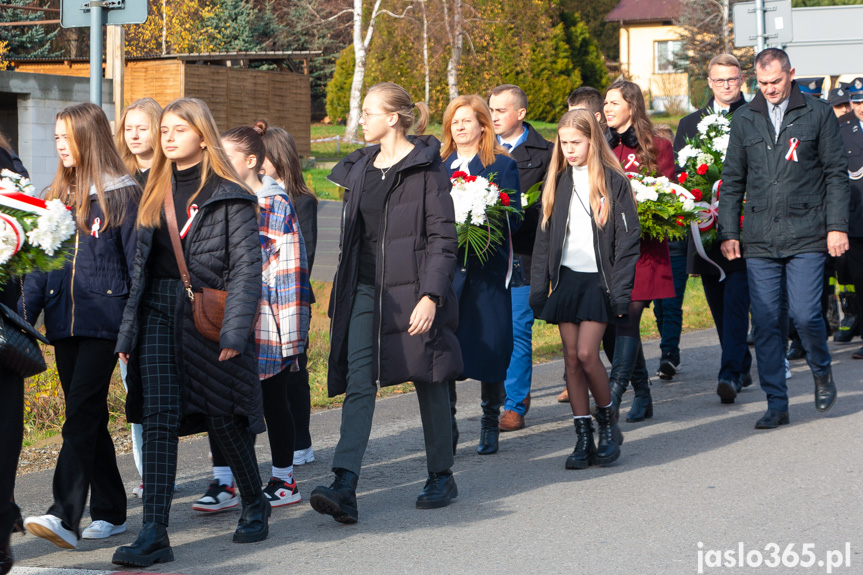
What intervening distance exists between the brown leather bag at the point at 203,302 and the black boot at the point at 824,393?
4.46 m

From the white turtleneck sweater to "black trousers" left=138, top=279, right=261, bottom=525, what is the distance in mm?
2446

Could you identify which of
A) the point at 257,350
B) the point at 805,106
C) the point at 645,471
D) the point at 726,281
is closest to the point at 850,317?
the point at 726,281

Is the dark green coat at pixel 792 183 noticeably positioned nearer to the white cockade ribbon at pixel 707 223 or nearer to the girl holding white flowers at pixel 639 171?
the girl holding white flowers at pixel 639 171

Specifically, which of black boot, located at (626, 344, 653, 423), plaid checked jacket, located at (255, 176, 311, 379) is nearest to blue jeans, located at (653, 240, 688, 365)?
black boot, located at (626, 344, 653, 423)

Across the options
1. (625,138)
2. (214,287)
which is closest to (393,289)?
(214,287)

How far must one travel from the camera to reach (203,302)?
4.82 m

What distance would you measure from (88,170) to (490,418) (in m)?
2.97

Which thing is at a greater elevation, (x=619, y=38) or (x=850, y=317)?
(x=619, y=38)

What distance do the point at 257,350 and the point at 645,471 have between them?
2.38 m

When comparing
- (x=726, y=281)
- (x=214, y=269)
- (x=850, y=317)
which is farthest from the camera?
(x=850, y=317)

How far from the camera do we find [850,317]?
1168 cm

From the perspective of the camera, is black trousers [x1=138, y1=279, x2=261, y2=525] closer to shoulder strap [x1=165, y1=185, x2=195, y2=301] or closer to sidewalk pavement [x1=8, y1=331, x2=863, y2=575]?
shoulder strap [x1=165, y1=185, x2=195, y2=301]

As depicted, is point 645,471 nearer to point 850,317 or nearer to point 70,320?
point 70,320

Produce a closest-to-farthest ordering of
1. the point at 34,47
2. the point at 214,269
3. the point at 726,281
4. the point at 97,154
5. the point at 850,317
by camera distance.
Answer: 1. the point at 214,269
2. the point at 97,154
3. the point at 726,281
4. the point at 850,317
5. the point at 34,47
